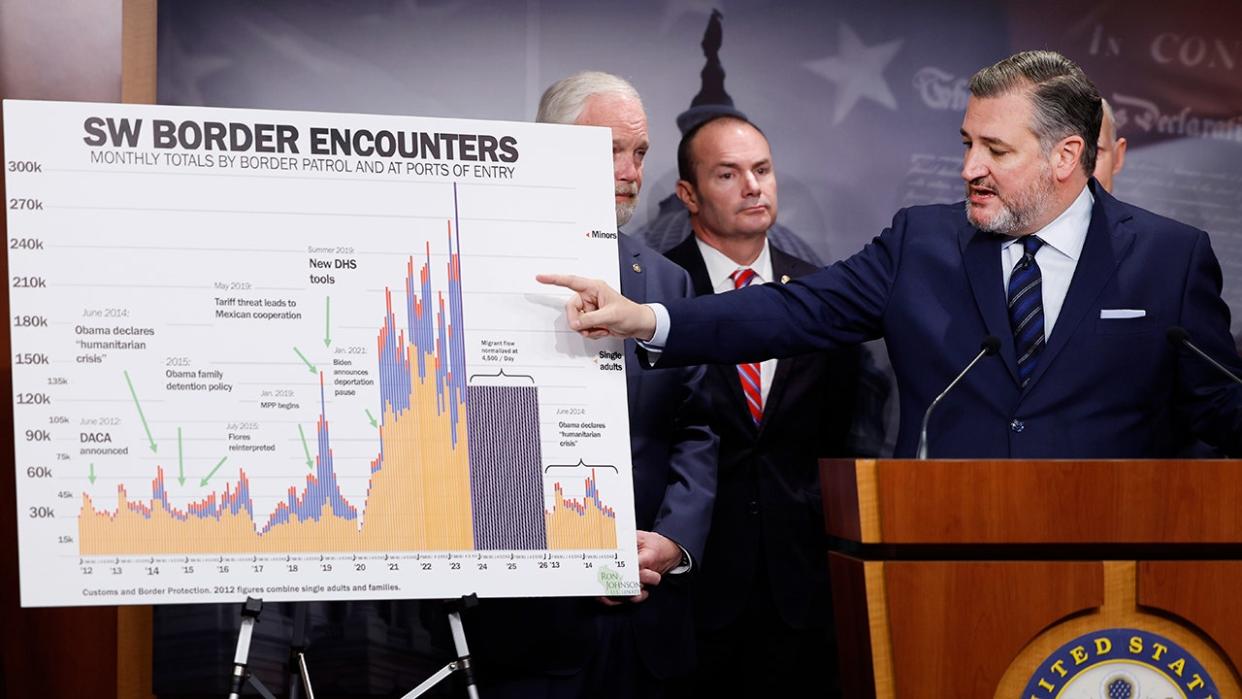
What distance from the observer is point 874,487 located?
205 cm

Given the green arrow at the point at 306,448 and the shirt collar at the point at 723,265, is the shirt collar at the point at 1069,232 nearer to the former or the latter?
the shirt collar at the point at 723,265

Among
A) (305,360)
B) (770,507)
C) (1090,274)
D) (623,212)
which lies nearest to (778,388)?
(770,507)

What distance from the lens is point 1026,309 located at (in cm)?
275

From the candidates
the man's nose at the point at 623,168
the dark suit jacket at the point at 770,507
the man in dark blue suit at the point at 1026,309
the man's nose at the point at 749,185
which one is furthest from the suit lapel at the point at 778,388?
the man's nose at the point at 623,168

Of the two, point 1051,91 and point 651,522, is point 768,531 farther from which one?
point 1051,91

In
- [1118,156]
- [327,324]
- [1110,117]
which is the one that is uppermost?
[1110,117]

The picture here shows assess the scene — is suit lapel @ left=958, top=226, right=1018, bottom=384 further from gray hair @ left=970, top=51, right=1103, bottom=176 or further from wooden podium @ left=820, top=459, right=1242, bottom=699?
wooden podium @ left=820, top=459, right=1242, bottom=699

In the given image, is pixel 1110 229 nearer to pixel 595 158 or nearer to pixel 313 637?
pixel 595 158

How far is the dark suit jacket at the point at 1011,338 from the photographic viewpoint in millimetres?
2668

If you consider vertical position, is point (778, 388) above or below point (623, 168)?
below

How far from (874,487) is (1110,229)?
1178mm

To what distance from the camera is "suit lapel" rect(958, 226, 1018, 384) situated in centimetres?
270

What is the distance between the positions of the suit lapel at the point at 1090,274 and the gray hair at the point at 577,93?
4.02 feet

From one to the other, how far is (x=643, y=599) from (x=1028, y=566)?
1.02 metres
